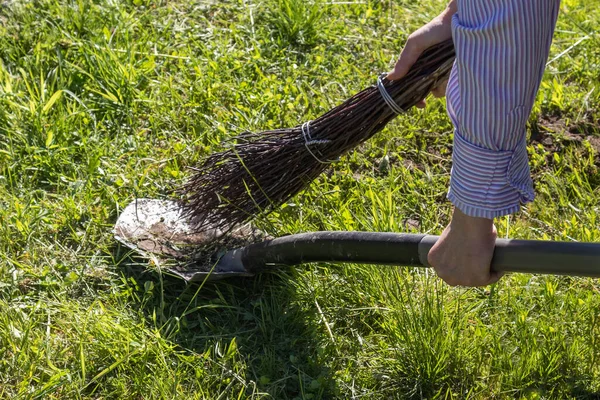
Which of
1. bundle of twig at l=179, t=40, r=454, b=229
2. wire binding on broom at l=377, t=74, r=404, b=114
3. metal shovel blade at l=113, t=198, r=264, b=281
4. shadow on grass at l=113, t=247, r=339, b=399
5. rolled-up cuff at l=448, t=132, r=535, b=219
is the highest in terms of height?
rolled-up cuff at l=448, t=132, r=535, b=219

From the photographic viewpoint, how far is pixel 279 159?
3.21 m

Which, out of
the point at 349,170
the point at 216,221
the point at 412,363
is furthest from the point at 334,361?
the point at 349,170

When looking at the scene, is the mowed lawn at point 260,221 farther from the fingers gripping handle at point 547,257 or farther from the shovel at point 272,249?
Result: the fingers gripping handle at point 547,257

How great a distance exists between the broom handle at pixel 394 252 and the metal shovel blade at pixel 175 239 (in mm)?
133

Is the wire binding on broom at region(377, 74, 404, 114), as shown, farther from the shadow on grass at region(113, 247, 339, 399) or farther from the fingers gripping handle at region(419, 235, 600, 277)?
the fingers gripping handle at region(419, 235, 600, 277)

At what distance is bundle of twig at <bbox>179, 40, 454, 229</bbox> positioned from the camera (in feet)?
9.95

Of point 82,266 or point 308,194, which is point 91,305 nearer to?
point 82,266

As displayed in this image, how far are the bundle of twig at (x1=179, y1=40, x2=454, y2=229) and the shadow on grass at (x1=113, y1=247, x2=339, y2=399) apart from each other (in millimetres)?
284

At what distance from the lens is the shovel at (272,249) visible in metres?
2.23

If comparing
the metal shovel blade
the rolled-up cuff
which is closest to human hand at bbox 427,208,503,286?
the rolled-up cuff

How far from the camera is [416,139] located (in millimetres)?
3904

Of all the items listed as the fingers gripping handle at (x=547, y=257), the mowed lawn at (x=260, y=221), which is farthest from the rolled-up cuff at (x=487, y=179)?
the mowed lawn at (x=260, y=221)

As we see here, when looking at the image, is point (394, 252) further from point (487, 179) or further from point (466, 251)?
point (487, 179)

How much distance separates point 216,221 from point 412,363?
3.18 feet
